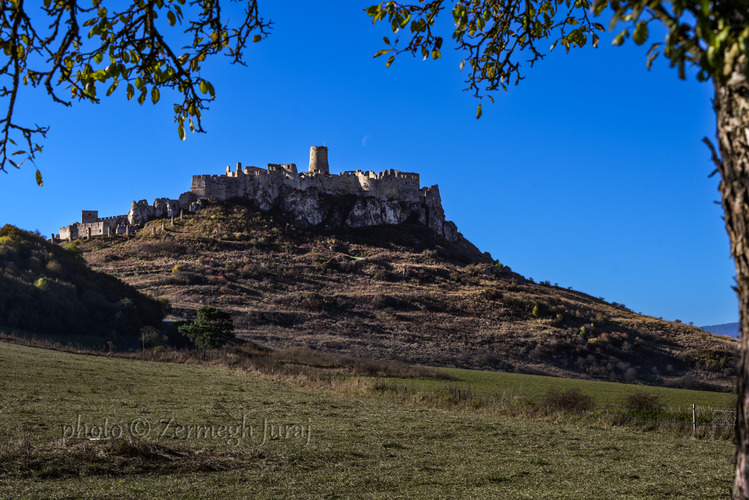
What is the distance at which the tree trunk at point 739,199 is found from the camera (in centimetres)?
334

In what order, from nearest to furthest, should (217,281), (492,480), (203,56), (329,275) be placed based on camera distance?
Result: (203,56), (492,480), (217,281), (329,275)

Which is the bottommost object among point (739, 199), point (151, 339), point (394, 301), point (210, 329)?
point (151, 339)

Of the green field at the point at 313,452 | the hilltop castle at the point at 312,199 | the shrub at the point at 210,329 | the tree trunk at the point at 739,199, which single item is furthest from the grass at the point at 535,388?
the hilltop castle at the point at 312,199

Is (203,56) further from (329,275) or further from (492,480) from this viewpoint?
(329,275)

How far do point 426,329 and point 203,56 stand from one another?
63008 mm

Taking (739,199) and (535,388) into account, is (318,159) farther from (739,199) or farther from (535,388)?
(739,199)

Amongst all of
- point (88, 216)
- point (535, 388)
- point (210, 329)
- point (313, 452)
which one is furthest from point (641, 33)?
point (88, 216)

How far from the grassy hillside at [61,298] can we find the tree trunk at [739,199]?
146ft

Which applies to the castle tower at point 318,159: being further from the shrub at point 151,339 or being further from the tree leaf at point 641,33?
the tree leaf at point 641,33

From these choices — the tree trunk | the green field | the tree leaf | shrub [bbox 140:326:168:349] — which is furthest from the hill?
the tree leaf

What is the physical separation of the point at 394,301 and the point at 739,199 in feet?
246

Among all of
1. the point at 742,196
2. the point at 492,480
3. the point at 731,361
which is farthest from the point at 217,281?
the point at 742,196

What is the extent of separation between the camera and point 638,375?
197 ft

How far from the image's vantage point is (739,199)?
11.1ft
